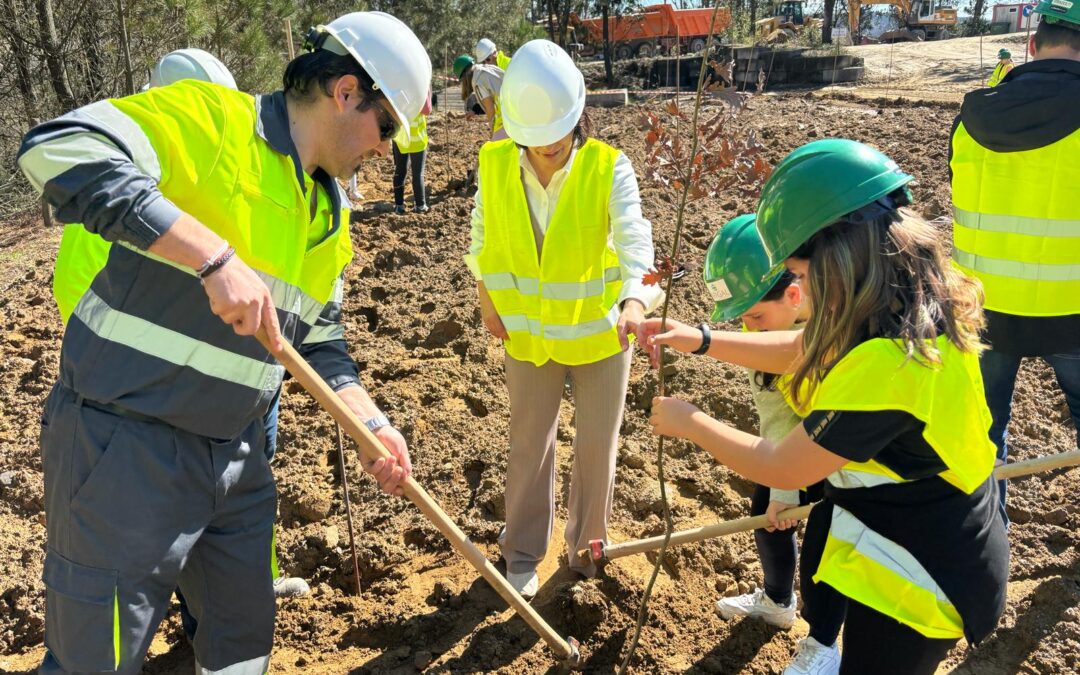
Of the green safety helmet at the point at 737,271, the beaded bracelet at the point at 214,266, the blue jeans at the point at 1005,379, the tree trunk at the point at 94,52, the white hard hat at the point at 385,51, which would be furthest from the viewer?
the tree trunk at the point at 94,52

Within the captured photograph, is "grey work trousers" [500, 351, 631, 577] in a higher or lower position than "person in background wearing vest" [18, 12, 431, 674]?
lower

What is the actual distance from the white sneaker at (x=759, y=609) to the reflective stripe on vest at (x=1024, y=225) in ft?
4.64

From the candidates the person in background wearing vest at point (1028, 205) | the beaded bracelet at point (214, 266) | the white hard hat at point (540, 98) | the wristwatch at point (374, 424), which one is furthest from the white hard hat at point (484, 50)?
the beaded bracelet at point (214, 266)

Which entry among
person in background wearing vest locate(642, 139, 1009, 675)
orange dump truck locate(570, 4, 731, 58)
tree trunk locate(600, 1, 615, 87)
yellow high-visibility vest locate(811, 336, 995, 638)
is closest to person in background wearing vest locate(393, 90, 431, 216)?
person in background wearing vest locate(642, 139, 1009, 675)

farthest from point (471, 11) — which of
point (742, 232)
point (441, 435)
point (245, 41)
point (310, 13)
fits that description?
point (742, 232)

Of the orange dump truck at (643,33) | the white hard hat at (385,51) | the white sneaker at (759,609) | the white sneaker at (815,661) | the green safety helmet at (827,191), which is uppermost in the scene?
the orange dump truck at (643,33)

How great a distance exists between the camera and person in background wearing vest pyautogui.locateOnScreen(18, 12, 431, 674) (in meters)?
1.76

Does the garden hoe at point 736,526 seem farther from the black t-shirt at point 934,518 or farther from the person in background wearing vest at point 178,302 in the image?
the person in background wearing vest at point 178,302

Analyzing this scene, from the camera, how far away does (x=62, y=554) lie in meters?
2.04

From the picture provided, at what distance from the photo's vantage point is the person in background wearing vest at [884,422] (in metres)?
1.80

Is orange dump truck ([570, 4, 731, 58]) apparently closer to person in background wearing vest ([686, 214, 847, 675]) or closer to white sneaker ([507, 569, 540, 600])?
white sneaker ([507, 569, 540, 600])

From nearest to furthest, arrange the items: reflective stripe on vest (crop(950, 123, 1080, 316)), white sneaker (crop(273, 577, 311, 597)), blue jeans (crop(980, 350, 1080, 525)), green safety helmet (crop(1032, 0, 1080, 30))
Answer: green safety helmet (crop(1032, 0, 1080, 30)), reflective stripe on vest (crop(950, 123, 1080, 316)), blue jeans (crop(980, 350, 1080, 525)), white sneaker (crop(273, 577, 311, 597))

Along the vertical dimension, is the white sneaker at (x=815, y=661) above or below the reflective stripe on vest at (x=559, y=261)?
below

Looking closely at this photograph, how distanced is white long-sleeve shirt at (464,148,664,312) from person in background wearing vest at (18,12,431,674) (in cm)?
87
